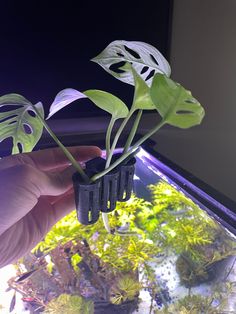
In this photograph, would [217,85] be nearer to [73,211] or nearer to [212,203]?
[212,203]

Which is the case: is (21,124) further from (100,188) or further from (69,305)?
(69,305)

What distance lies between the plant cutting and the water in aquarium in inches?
3.3

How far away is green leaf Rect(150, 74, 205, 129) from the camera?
0.36 m

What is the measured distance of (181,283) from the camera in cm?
55

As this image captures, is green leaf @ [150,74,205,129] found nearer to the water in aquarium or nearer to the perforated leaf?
the perforated leaf

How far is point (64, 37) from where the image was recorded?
1.10 metres

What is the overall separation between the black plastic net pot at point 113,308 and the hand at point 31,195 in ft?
A: 0.62

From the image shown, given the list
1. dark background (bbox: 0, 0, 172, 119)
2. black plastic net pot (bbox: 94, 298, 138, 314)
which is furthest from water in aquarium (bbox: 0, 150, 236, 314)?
dark background (bbox: 0, 0, 172, 119)

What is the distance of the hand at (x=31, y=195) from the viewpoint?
0.49m

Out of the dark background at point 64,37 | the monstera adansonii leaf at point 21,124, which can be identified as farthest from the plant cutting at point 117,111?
the dark background at point 64,37

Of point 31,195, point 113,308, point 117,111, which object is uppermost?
point 117,111

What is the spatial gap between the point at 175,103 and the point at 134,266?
0.35 meters

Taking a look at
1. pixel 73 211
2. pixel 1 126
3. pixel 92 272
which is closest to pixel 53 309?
pixel 92 272

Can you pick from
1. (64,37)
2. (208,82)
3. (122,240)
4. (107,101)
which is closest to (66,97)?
(107,101)
